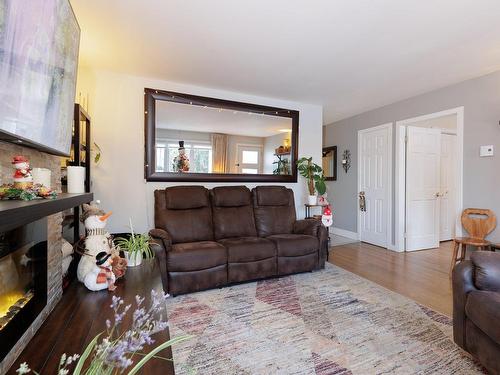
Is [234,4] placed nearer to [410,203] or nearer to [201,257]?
[201,257]

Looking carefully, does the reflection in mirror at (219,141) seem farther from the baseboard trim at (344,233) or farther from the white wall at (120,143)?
the baseboard trim at (344,233)

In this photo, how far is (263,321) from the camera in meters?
2.17

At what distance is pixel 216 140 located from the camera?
3.80m

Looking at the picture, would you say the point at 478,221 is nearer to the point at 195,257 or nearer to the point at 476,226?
the point at 476,226

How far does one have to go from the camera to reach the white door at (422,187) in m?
4.32

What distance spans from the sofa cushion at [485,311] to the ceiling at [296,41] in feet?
6.46

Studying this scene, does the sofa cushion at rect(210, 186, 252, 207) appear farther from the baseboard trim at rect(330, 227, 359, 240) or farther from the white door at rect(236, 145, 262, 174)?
the baseboard trim at rect(330, 227, 359, 240)

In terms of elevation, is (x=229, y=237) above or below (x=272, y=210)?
below

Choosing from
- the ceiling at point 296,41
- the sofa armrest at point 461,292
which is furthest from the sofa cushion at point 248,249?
the ceiling at point 296,41

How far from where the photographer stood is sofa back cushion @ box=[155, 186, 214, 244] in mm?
3092

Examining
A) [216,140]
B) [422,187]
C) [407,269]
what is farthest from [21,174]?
[422,187]

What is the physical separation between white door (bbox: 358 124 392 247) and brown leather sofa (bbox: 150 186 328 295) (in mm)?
1785

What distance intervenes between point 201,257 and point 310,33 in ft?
7.50

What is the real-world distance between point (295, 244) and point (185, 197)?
143cm
